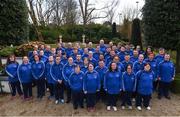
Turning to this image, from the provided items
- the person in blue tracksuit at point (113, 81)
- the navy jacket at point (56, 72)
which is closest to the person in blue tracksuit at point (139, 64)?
the person in blue tracksuit at point (113, 81)

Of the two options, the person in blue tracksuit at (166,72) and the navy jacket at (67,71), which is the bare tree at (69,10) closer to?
the person in blue tracksuit at (166,72)

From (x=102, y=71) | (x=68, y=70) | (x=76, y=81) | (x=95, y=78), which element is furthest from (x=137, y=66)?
(x=68, y=70)

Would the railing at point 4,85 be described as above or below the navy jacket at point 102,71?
below

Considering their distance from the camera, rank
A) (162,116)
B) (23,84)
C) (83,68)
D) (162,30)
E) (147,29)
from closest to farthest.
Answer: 1. (162,116)
2. (83,68)
3. (23,84)
4. (162,30)
5. (147,29)

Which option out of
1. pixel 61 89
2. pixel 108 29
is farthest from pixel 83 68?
pixel 108 29

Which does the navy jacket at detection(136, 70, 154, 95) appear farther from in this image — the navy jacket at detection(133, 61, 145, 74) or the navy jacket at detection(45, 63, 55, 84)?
the navy jacket at detection(45, 63, 55, 84)

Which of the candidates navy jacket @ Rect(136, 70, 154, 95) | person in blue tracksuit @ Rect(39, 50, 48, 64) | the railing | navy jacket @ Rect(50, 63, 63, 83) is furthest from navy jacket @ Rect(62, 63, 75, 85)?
the railing

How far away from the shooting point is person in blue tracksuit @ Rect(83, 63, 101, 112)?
935 centimetres

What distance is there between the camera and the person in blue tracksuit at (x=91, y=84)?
935cm

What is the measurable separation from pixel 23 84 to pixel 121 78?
12.5 feet

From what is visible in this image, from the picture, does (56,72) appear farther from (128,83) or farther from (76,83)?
(128,83)

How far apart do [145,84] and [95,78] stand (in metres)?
1.72

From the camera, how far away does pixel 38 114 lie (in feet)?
31.2

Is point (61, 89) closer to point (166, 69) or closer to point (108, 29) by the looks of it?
point (166, 69)
